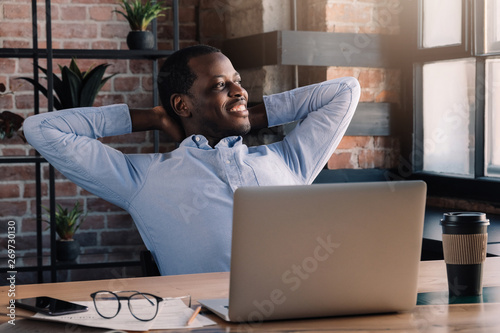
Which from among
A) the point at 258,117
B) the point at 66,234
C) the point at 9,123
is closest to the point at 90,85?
the point at 9,123

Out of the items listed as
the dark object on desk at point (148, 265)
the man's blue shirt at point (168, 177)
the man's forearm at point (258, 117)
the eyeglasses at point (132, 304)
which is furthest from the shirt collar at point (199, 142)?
the eyeglasses at point (132, 304)

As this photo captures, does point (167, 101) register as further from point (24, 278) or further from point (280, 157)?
point (24, 278)

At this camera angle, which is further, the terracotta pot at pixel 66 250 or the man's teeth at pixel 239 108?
the terracotta pot at pixel 66 250

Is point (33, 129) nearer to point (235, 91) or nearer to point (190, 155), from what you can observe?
point (190, 155)

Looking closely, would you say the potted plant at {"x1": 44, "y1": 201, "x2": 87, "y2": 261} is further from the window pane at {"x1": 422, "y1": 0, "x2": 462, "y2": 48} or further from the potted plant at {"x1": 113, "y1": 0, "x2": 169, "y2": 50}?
the window pane at {"x1": 422, "y1": 0, "x2": 462, "y2": 48}

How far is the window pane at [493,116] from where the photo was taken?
2770 mm

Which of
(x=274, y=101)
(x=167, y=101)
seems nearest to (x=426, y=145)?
(x=274, y=101)

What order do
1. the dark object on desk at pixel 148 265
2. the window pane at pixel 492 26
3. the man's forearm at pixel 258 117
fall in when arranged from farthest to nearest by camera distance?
the window pane at pixel 492 26 → the man's forearm at pixel 258 117 → the dark object on desk at pixel 148 265

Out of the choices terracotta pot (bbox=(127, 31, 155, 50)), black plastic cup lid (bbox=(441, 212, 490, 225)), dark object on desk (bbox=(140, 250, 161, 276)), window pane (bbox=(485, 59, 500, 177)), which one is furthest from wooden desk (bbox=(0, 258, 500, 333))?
terracotta pot (bbox=(127, 31, 155, 50))

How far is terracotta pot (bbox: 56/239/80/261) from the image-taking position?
316cm

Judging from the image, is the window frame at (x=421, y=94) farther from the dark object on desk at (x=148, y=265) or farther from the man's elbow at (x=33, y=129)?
the man's elbow at (x=33, y=129)

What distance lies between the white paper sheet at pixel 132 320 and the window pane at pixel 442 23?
7.10 ft

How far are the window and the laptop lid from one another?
1.76 m

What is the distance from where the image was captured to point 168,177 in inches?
80.8
